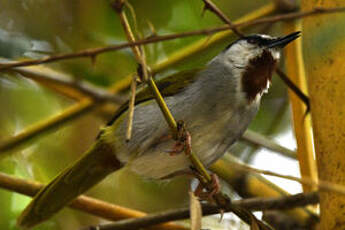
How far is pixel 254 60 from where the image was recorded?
2578mm

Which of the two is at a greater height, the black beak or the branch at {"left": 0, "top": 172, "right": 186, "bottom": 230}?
the black beak

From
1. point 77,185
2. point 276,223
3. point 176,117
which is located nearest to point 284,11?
point 176,117

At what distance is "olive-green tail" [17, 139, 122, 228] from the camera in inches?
90.4

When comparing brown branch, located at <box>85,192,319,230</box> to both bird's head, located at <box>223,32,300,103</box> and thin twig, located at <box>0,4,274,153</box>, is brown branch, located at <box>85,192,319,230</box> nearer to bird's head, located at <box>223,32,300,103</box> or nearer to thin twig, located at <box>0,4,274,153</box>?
bird's head, located at <box>223,32,300,103</box>

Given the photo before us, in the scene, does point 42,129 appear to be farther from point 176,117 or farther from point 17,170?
point 176,117

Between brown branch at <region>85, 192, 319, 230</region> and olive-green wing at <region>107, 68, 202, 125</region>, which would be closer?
brown branch at <region>85, 192, 319, 230</region>

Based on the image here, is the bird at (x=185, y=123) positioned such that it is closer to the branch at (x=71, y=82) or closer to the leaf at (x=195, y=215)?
the branch at (x=71, y=82)

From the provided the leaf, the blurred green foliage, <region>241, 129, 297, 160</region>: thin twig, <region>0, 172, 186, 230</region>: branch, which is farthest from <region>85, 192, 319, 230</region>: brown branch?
the blurred green foliage

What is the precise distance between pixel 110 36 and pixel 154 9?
302 millimetres

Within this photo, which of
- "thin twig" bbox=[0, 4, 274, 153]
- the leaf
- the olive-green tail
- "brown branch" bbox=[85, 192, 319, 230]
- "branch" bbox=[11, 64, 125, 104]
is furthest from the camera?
"branch" bbox=[11, 64, 125, 104]

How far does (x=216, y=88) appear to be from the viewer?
2.43 metres

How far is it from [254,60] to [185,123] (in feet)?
1.60

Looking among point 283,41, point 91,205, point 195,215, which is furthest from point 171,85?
point 195,215

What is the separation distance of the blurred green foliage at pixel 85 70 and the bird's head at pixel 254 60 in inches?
15.1
